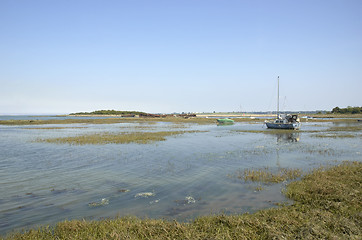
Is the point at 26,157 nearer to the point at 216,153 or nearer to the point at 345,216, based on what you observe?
the point at 216,153

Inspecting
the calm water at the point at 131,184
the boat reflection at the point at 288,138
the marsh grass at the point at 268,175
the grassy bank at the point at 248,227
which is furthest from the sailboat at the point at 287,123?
the grassy bank at the point at 248,227

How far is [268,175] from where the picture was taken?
50.6 ft

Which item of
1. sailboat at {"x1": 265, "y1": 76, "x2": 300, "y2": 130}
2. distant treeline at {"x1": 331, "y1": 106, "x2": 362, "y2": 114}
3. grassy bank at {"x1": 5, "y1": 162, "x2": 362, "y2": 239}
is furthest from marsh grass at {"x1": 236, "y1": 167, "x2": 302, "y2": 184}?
distant treeline at {"x1": 331, "y1": 106, "x2": 362, "y2": 114}

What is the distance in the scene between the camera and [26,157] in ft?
74.1

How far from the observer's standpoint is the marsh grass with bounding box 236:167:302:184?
14.6m

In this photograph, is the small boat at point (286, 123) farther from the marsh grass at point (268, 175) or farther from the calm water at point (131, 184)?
the marsh grass at point (268, 175)

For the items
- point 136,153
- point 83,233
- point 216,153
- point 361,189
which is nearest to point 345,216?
point 361,189

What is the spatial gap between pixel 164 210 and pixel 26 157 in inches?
734

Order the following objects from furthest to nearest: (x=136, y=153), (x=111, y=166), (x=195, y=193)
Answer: (x=136, y=153) < (x=111, y=166) < (x=195, y=193)

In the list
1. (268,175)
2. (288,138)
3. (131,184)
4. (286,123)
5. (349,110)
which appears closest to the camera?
(131,184)

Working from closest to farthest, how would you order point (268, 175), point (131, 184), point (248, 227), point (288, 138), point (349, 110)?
point (248, 227)
point (131, 184)
point (268, 175)
point (288, 138)
point (349, 110)

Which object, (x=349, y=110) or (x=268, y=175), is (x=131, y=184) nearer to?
(x=268, y=175)

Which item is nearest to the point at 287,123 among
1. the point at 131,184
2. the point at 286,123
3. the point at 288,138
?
the point at 286,123

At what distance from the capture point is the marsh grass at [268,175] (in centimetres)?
1457
